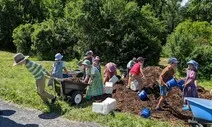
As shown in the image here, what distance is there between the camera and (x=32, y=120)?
32.5 feet

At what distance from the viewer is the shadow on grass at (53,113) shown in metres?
10.2

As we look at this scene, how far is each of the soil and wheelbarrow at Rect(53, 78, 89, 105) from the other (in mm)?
1266

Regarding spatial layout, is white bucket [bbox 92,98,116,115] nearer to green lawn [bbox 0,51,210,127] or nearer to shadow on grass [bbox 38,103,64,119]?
green lawn [bbox 0,51,210,127]

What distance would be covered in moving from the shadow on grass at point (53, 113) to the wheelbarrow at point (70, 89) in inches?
17.9

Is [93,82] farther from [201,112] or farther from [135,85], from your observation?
[201,112]

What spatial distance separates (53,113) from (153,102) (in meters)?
3.18

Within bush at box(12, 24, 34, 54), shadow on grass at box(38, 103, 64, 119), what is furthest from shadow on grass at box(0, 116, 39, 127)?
bush at box(12, 24, 34, 54)

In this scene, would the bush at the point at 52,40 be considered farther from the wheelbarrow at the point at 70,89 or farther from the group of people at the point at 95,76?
the wheelbarrow at the point at 70,89

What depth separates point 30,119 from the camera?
32.7ft

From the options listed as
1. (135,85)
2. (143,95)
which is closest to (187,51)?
(135,85)

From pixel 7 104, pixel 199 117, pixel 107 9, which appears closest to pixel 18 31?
pixel 107 9

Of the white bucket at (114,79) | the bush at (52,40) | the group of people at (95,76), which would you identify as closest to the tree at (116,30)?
the bush at (52,40)

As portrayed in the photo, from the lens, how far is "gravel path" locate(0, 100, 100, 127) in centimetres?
951

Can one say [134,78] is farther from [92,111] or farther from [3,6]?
[3,6]
